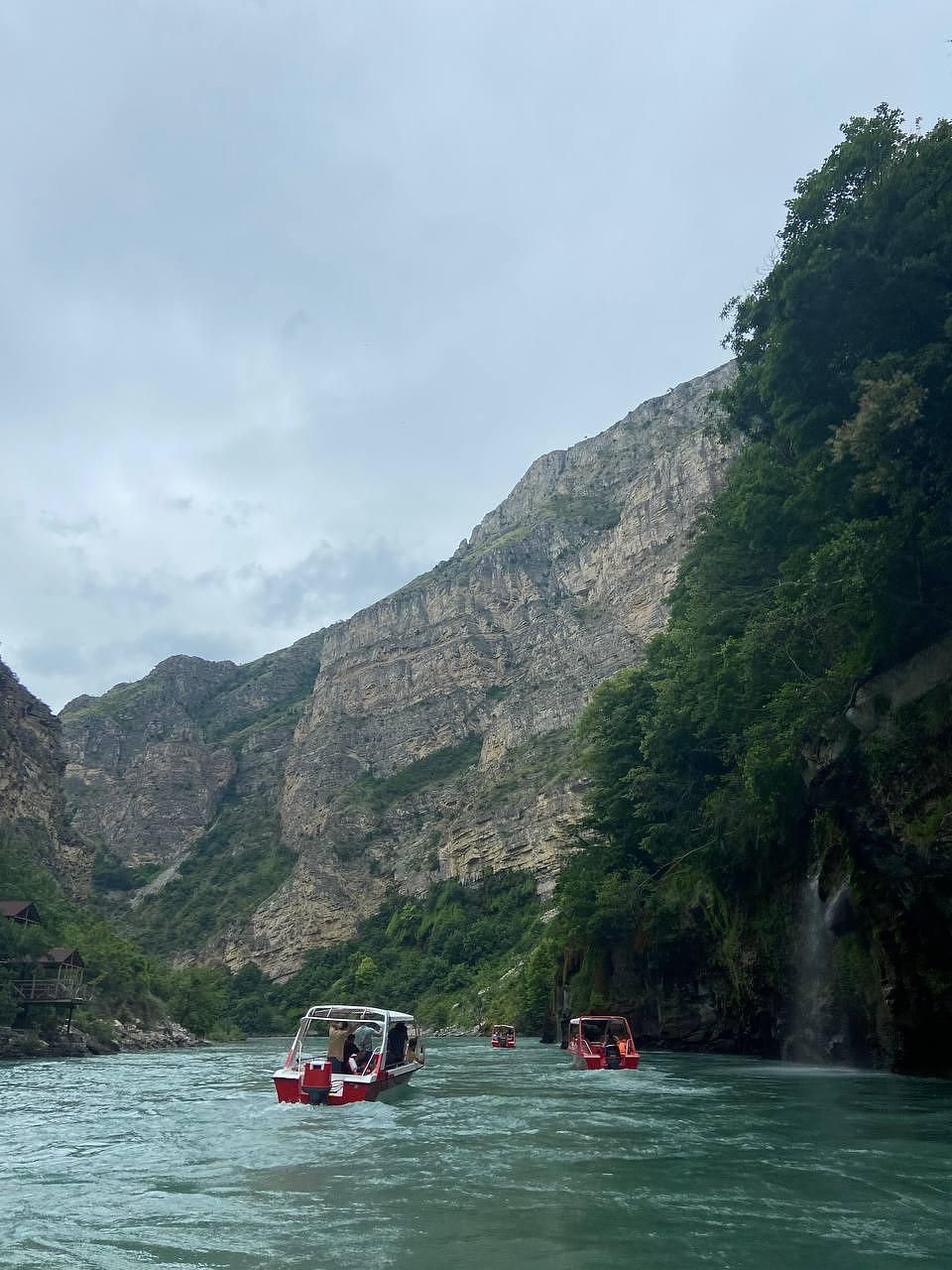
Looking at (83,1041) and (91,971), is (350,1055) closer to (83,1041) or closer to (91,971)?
(83,1041)

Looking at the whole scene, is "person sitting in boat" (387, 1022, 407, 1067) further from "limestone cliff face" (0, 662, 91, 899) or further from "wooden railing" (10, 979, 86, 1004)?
"limestone cliff face" (0, 662, 91, 899)

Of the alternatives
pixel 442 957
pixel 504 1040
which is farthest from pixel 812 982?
pixel 442 957

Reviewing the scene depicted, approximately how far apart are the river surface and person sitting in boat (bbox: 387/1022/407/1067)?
4.67 feet

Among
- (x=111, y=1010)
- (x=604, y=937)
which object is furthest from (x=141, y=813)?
(x=604, y=937)

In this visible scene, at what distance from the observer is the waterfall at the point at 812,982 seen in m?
24.1

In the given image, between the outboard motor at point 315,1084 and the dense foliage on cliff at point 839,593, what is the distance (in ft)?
41.6

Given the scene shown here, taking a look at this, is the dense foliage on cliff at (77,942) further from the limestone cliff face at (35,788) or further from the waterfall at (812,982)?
the waterfall at (812,982)

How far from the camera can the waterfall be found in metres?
24.1

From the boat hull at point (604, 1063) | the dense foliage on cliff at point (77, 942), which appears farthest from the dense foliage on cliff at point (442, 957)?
the boat hull at point (604, 1063)

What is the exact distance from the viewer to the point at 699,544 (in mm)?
35250

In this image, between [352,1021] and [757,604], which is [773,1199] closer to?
[352,1021]

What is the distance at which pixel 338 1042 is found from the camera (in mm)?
19812

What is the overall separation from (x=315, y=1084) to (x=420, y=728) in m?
122

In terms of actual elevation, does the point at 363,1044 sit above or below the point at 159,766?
below
